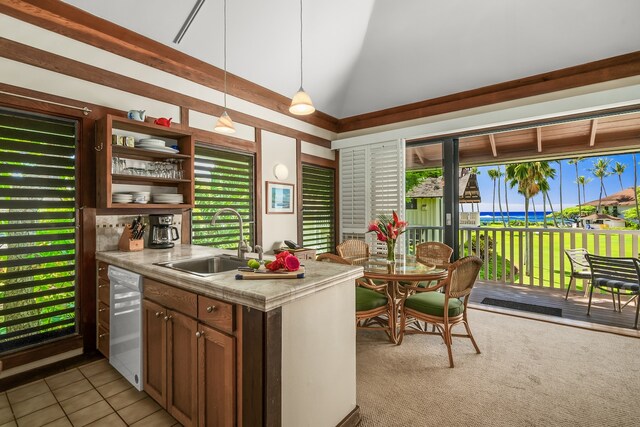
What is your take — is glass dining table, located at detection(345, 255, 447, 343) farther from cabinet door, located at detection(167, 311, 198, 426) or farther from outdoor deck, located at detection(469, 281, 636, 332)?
outdoor deck, located at detection(469, 281, 636, 332)

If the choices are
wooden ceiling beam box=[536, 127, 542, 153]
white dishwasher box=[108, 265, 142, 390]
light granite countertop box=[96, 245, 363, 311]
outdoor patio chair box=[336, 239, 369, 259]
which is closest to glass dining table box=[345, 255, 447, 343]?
outdoor patio chair box=[336, 239, 369, 259]

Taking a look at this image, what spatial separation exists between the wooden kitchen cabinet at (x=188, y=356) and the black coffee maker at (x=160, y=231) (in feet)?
3.16

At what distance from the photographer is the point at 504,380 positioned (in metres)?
2.34

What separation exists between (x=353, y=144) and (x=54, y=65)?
3887 millimetres

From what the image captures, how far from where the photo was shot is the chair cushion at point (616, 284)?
3173 millimetres

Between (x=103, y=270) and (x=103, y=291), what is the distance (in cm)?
18

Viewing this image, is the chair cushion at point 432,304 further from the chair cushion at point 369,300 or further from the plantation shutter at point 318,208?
the plantation shutter at point 318,208

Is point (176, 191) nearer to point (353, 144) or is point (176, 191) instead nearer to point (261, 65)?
point (261, 65)

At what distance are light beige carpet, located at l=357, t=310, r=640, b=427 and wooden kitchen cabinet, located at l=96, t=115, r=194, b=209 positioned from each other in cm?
241

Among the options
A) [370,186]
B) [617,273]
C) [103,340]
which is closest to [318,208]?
[370,186]

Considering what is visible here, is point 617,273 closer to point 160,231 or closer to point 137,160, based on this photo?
point 160,231

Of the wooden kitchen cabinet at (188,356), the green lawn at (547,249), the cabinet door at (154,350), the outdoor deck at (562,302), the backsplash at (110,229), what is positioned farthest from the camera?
the green lawn at (547,249)

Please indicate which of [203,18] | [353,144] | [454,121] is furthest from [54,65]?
[454,121]

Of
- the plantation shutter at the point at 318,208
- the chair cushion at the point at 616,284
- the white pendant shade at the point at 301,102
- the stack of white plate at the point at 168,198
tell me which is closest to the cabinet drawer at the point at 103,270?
the stack of white plate at the point at 168,198
